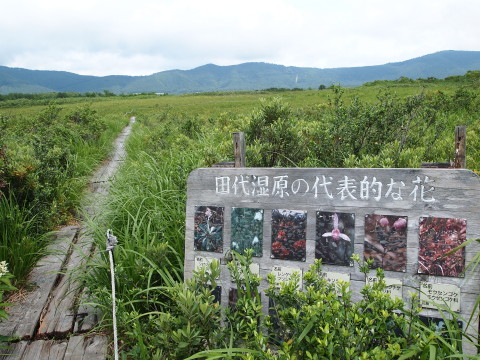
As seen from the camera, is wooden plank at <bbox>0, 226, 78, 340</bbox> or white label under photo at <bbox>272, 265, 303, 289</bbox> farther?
wooden plank at <bbox>0, 226, 78, 340</bbox>

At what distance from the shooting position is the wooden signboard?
6.91 feet

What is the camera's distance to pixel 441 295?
2.12 metres

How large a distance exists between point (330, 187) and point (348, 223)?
0.74 feet

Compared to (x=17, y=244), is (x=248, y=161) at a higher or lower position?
higher

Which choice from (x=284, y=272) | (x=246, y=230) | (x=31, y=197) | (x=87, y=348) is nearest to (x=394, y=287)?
(x=284, y=272)

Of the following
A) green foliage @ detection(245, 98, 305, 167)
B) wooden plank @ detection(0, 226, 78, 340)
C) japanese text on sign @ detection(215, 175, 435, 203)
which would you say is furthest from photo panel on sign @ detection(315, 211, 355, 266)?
wooden plank @ detection(0, 226, 78, 340)

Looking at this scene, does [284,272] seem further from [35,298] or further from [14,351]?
[35,298]

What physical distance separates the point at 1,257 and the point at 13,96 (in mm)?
83056

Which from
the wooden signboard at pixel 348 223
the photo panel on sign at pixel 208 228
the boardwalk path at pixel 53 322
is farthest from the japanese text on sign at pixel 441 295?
the boardwalk path at pixel 53 322

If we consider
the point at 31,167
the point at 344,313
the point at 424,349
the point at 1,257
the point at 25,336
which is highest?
the point at 31,167

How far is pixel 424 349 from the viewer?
70.7 inches

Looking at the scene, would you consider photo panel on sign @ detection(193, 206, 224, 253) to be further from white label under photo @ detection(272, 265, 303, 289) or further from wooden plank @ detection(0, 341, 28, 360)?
wooden plank @ detection(0, 341, 28, 360)

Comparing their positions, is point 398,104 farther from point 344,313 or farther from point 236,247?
point 344,313

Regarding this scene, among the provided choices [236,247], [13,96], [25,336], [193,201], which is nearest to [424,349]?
[236,247]
